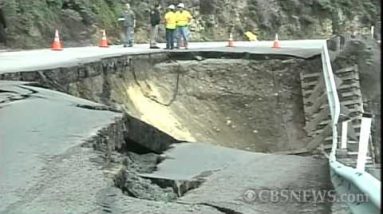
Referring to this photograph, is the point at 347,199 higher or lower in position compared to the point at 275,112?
higher

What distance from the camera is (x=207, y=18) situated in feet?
119

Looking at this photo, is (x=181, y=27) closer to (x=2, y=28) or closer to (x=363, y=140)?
(x=2, y=28)

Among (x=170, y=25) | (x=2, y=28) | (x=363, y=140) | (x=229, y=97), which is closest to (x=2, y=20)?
(x=2, y=28)

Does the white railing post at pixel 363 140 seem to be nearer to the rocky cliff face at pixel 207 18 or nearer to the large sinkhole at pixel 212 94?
the large sinkhole at pixel 212 94

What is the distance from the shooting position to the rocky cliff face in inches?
1019

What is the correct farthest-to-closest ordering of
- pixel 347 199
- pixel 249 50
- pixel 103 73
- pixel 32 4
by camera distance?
pixel 32 4 < pixel 249 50 < pixel 103 73 < pixel 347 199

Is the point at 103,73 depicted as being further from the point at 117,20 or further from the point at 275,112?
the point at 117,20

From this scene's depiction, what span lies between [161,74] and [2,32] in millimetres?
7371

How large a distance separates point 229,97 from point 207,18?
14957 mm

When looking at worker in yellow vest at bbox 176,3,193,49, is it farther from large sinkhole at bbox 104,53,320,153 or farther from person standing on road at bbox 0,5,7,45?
person standing on road at bbox 0,5,7,45

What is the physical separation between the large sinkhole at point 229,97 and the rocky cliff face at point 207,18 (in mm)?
3953

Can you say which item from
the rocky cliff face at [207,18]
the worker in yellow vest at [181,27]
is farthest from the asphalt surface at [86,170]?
the worker in yellow vest at [181,27]

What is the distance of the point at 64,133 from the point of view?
8.84 metres

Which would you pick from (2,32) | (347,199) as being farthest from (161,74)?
(347,199)
